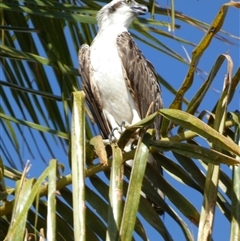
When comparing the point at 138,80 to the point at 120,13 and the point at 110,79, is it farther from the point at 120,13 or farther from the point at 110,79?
the point at 120,13

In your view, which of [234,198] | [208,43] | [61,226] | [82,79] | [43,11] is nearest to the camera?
[234,198]

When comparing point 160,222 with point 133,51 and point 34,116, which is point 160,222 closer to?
point 34,116

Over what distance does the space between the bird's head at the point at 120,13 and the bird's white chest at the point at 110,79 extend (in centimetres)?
50

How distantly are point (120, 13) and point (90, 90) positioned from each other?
38.4 inches

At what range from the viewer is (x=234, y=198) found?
99.1 inches

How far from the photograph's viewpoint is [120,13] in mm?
6215

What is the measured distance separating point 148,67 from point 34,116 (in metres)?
1.25

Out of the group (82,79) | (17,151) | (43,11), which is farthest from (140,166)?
(82,79)

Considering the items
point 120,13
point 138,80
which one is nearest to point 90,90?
point 138,80

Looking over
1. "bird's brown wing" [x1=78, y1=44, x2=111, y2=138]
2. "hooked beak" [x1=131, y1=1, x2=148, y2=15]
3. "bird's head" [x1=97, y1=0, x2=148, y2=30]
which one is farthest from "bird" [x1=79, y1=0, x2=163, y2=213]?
"hooked beak" [x1=131, y1=1, x2=148, y2=15]

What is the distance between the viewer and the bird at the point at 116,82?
18.1 ft

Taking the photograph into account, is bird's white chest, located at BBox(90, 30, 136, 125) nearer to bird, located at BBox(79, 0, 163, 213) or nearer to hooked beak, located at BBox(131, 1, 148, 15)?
bird, located at BBox(79, 0, 163, 213)

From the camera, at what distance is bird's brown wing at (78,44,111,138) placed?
5.49 m

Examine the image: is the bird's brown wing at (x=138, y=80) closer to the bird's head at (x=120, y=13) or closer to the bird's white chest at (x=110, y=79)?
the bird's white chest at (x=110, y=79)
